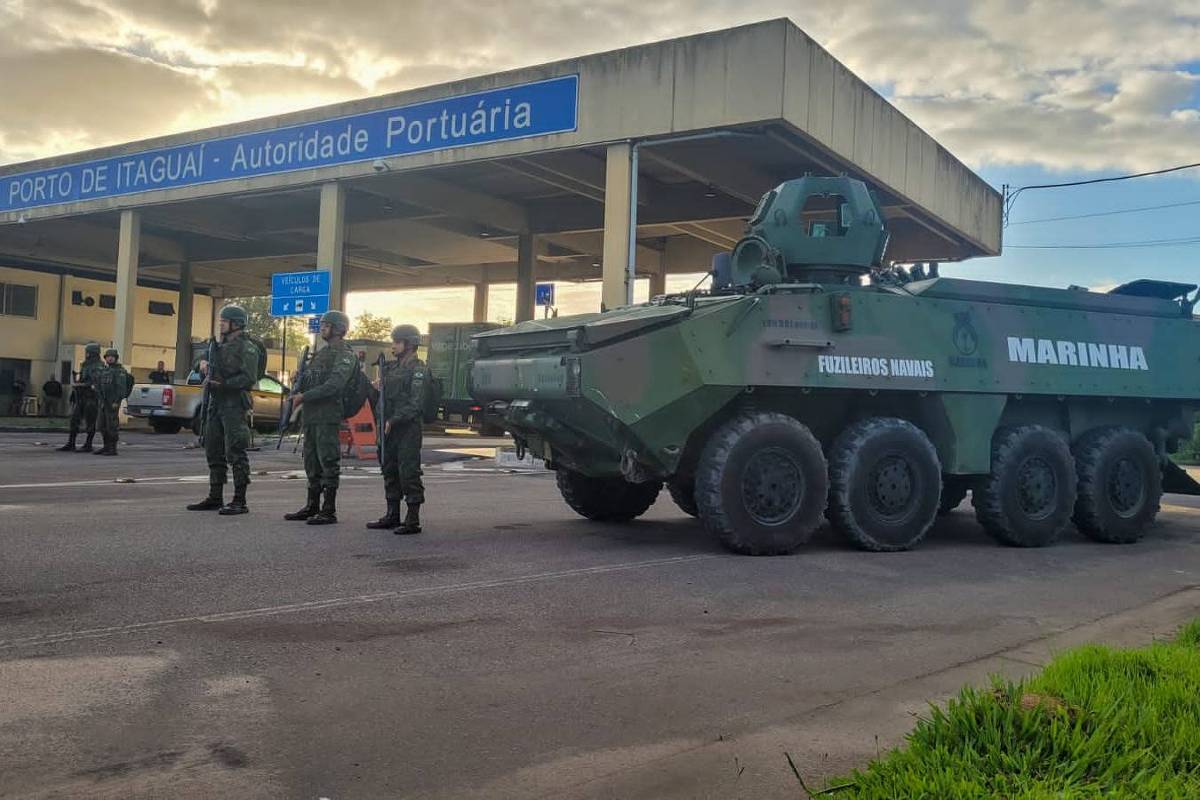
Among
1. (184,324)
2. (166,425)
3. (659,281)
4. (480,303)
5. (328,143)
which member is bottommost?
(166,425)

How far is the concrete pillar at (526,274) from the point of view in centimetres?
2744

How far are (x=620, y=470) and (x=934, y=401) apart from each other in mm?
2650

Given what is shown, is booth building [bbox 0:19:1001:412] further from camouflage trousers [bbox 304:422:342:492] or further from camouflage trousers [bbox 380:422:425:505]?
camouflage trousers [bbox 380:422:425:505]

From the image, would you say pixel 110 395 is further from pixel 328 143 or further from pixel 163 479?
pixel 328 143

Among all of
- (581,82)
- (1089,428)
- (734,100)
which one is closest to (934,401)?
(1089,428)

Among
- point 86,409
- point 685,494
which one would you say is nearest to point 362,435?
point 86,409

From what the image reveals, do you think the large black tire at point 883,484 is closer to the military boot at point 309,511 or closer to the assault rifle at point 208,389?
the military boot at point 309,511

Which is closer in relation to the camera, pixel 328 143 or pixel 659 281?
→ pixel 328 143

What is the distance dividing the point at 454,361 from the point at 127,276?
28.0ft

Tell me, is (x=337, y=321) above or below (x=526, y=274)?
below

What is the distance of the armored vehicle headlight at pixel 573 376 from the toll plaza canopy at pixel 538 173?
962 centimetres

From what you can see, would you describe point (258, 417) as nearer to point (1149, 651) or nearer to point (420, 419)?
point (420, 419)

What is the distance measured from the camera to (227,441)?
871 centimetres

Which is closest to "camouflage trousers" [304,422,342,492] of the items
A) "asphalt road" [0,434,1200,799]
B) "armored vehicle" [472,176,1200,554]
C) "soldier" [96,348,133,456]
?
"asphalt road" [0,434,1200,799]
